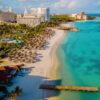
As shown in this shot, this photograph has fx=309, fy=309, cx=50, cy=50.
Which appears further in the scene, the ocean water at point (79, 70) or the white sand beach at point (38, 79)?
the ocean water at point (79, 70)

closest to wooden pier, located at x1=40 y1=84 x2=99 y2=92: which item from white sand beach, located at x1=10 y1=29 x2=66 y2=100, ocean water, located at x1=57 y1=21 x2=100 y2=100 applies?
ocean water, located at x1=57 y1=21 x2=100 y2=100

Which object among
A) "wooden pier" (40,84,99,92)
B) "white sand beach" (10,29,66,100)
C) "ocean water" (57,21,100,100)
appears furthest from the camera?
"wooden pier" (40,84,99,92)

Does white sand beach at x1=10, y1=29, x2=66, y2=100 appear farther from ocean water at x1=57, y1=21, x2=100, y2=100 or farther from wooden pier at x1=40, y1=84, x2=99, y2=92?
ocean water at x1=57, y1=21, x2=100, y2=100

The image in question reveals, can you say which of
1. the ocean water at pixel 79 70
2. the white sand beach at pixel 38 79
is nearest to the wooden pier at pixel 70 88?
the ocean water at pixel 79 70

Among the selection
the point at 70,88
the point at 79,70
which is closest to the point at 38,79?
the point at 70,88

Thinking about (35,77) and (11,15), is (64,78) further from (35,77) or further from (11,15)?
(11,15)

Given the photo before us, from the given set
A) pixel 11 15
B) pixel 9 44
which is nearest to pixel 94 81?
pixel 9 44

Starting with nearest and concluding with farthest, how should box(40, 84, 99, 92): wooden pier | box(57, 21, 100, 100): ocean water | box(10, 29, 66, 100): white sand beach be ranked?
box(10, 29, 66, 100): white sand beach < box(57, 21, 100, 100): ocean water < box(40, 84, 99, 92): wooden pier

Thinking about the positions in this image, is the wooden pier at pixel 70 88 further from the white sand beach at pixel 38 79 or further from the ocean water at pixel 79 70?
the white sand beach at pixel 38 79

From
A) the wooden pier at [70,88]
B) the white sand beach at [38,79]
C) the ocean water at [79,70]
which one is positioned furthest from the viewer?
the wooden pier at [70,88]

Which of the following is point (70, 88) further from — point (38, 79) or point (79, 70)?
point (79, 70)

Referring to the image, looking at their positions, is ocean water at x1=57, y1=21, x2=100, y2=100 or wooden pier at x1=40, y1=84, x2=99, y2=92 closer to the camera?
ocean water at x1=57, y1=21, x2=100, y2=100
